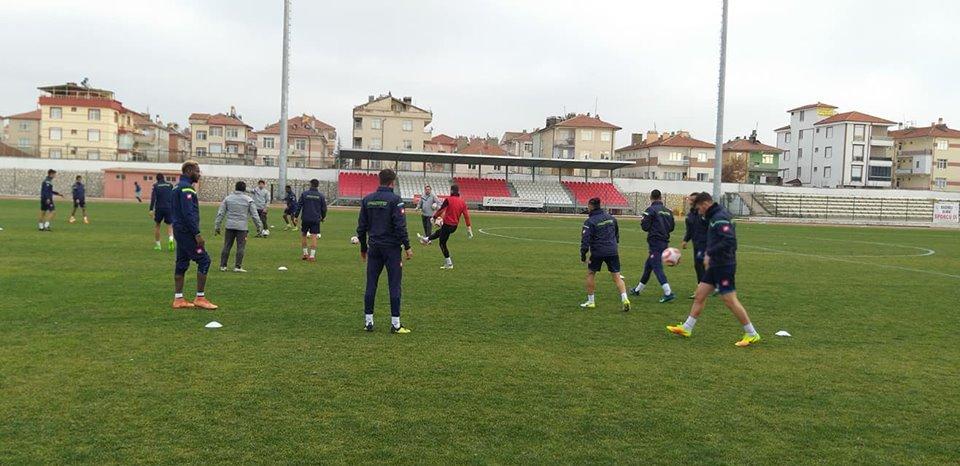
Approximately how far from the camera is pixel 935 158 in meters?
91.0

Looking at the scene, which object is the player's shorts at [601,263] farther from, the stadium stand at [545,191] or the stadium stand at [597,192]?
the stadium stand at [597,192]

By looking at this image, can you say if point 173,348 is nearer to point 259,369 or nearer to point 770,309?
point 259,369

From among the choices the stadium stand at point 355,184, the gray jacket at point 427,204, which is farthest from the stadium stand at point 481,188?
the gray jacket at point 427,204

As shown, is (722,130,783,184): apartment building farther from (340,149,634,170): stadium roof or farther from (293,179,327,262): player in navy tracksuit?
(293,179,327,262): player in navy tracksuit

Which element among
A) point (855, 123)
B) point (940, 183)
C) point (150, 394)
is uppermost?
point (855, 123)

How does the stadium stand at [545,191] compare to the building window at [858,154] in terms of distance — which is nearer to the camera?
the stadium stand at [545,191]

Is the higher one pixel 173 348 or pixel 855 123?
pixel 855 123

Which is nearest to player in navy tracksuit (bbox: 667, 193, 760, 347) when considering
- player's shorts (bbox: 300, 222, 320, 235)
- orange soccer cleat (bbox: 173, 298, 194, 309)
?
orange soccer cleat (bbox: 173, 298, 194, 309)

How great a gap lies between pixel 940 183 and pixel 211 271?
331 ft

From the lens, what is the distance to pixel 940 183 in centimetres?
9150

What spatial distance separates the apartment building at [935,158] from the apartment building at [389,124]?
63.9 meters

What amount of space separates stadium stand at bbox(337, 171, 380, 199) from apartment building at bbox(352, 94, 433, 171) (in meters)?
24.6

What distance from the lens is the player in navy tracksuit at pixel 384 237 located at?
28.9 ft

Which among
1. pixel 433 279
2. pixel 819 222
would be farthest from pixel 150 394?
pixel 819 222
